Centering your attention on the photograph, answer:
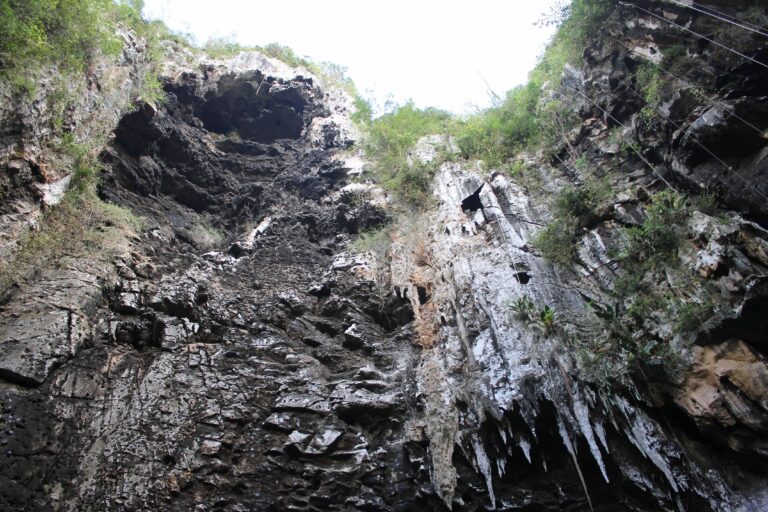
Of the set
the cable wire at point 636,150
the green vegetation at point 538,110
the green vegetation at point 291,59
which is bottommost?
the cable wire at point 636,150

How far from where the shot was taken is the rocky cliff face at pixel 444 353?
5.27 meters

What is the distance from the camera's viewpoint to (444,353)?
7.48 metres

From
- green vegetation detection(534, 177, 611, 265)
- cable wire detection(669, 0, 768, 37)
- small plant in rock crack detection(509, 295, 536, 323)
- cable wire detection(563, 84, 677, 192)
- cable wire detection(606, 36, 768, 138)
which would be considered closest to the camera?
cable wire detection(606, 36, 768, 138)

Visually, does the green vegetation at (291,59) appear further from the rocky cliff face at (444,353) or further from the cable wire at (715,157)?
the cable wire at (715,157)

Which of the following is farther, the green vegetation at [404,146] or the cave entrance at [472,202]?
the green vegetation at [404,146]

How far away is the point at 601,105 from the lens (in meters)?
9.75

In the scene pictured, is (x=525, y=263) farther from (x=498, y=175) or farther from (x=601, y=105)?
(x=601, y=105)

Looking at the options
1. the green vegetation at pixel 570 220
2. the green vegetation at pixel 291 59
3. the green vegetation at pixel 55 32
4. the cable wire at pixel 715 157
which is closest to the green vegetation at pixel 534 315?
the green vegetation at pixel 570 220

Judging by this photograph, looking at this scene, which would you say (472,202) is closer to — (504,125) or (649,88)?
(504,125)

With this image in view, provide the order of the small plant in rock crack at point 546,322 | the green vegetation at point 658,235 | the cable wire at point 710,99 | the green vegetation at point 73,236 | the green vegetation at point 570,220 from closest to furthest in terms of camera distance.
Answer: the cable wire at point 710,99 → the green vegetation at point 73,236 → the green vegetation at point 658,235 → the small plant in rock crack at point 546,322 → the green vegetation at point 570,220

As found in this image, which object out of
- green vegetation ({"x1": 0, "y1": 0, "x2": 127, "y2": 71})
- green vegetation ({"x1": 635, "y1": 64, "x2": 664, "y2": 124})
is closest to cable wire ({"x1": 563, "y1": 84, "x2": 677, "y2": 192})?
green vegetation ({"x1": 635, "y1": 64, "x2": 664, "y2": 124})

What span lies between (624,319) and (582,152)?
4.82 m

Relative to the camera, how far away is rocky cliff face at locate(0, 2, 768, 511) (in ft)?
17.3

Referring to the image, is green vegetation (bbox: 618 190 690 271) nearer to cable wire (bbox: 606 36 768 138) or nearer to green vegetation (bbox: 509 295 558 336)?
cable wire (bbox: 606 36 768 138)
